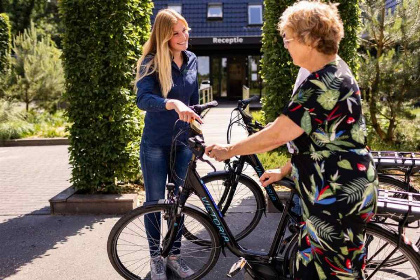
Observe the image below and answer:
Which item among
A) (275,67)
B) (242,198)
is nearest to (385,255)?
(242,198)

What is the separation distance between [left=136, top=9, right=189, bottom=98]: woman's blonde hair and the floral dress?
4.57 ft

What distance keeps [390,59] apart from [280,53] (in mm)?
A: 3556

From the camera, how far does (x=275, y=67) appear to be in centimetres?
535

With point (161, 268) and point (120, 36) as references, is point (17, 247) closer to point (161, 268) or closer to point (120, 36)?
point (161, 268)

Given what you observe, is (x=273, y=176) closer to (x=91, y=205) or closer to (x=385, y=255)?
(x=385, y=255)

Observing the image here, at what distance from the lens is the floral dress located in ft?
6.38

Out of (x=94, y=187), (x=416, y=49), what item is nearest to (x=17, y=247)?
(x=94, y=187)

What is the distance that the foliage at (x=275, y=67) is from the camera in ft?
17.4

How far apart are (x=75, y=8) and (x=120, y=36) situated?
62 centimetres

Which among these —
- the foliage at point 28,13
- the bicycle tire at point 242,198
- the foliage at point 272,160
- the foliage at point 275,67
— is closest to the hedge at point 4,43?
the foliage at point 272,160

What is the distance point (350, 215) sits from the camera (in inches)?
79.8

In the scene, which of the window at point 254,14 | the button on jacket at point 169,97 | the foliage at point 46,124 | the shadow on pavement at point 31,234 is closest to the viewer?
the button on jacket at point 169,97

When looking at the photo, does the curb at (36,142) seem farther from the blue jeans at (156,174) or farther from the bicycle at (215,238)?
the blue jeans at (156,174)

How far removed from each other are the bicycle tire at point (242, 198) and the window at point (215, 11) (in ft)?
62.9
